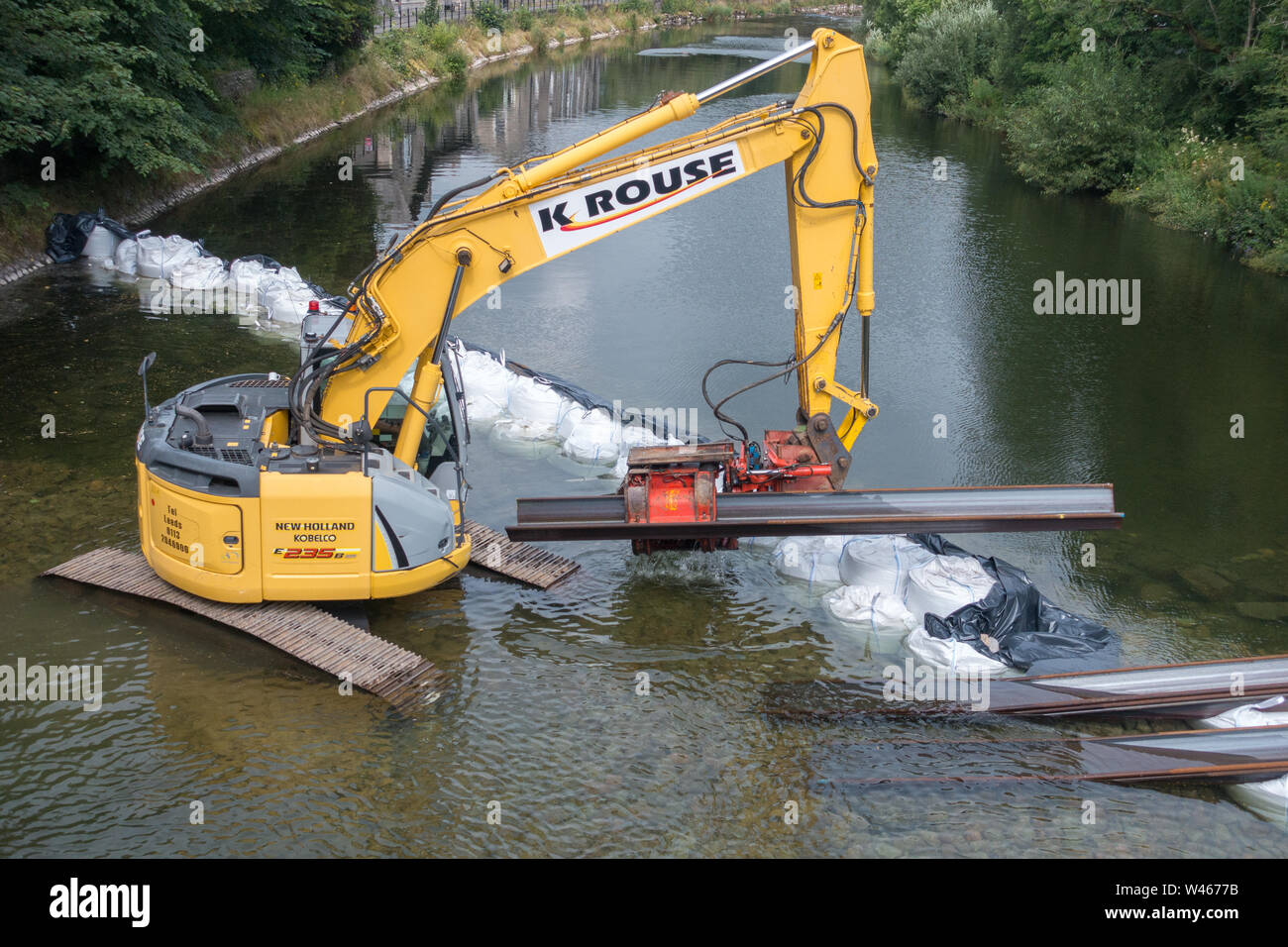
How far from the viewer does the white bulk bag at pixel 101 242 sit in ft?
57.7

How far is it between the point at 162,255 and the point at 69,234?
187 cm

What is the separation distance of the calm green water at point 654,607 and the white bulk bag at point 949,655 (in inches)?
10.9

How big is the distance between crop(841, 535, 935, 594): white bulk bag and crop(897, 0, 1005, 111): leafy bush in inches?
1188

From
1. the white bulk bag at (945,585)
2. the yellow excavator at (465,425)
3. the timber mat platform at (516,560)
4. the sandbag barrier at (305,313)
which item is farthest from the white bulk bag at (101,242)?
the white bulk bag at (945,585)

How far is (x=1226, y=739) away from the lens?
740 cm

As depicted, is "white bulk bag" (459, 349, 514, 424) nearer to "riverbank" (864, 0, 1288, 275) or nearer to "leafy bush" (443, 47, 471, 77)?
"riverbank" (864, 0, 1288, 275)

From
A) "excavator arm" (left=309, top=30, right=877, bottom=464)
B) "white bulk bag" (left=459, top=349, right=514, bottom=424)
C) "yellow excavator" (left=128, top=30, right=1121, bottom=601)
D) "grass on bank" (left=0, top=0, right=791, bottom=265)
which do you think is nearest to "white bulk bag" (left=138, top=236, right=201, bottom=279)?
"grass on bank" (left=0, top=0, right=791, bottom=265)

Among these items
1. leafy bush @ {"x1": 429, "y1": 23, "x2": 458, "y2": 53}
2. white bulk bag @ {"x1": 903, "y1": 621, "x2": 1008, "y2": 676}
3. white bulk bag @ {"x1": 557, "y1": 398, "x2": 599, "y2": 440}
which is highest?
leafy bush @ {"x1": 429, "y1": 23, "x2": 458, "y2": 53}

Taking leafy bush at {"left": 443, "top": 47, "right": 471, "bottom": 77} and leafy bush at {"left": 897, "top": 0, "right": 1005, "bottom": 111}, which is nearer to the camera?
leafy bush at {"left": 897, "top": 0, "right": 1005, "bottom": 111}

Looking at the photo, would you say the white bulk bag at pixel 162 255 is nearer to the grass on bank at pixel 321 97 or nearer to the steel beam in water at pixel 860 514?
the grass on bank at pixel 321 97

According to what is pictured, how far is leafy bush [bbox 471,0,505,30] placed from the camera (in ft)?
156

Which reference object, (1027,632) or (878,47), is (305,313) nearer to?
(1027,632)

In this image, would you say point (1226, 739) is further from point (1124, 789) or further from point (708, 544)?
point (708, 544)

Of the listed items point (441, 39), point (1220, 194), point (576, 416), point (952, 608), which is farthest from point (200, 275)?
point (441, 39)
